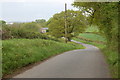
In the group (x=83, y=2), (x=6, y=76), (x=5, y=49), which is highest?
(x=83, y=2)

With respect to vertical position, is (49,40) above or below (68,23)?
below

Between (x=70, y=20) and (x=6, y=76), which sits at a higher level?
(x=70, y=20)

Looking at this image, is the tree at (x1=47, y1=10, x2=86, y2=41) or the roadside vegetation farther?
the tree at (x1=47, y1=10, x2=86, y2=41)

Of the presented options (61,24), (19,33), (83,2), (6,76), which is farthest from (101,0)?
(61,24)

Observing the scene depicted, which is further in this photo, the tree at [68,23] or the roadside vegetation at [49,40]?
the tree at [68,23]

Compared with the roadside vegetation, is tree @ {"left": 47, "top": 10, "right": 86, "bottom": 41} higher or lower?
higher

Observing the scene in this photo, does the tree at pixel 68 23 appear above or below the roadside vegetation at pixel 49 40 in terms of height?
above

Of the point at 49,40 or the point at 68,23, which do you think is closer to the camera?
the point at 49,40

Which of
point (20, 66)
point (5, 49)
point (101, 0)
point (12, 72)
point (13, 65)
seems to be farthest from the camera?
point (101, 0)

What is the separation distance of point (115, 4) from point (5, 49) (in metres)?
7.06

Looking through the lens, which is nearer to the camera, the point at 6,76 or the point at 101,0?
the point at 6,76

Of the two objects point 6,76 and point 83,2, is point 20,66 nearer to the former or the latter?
point 6,76

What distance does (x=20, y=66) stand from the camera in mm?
10797

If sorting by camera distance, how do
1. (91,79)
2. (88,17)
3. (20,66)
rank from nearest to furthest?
(91,79)
(20,66)
(88,17)
